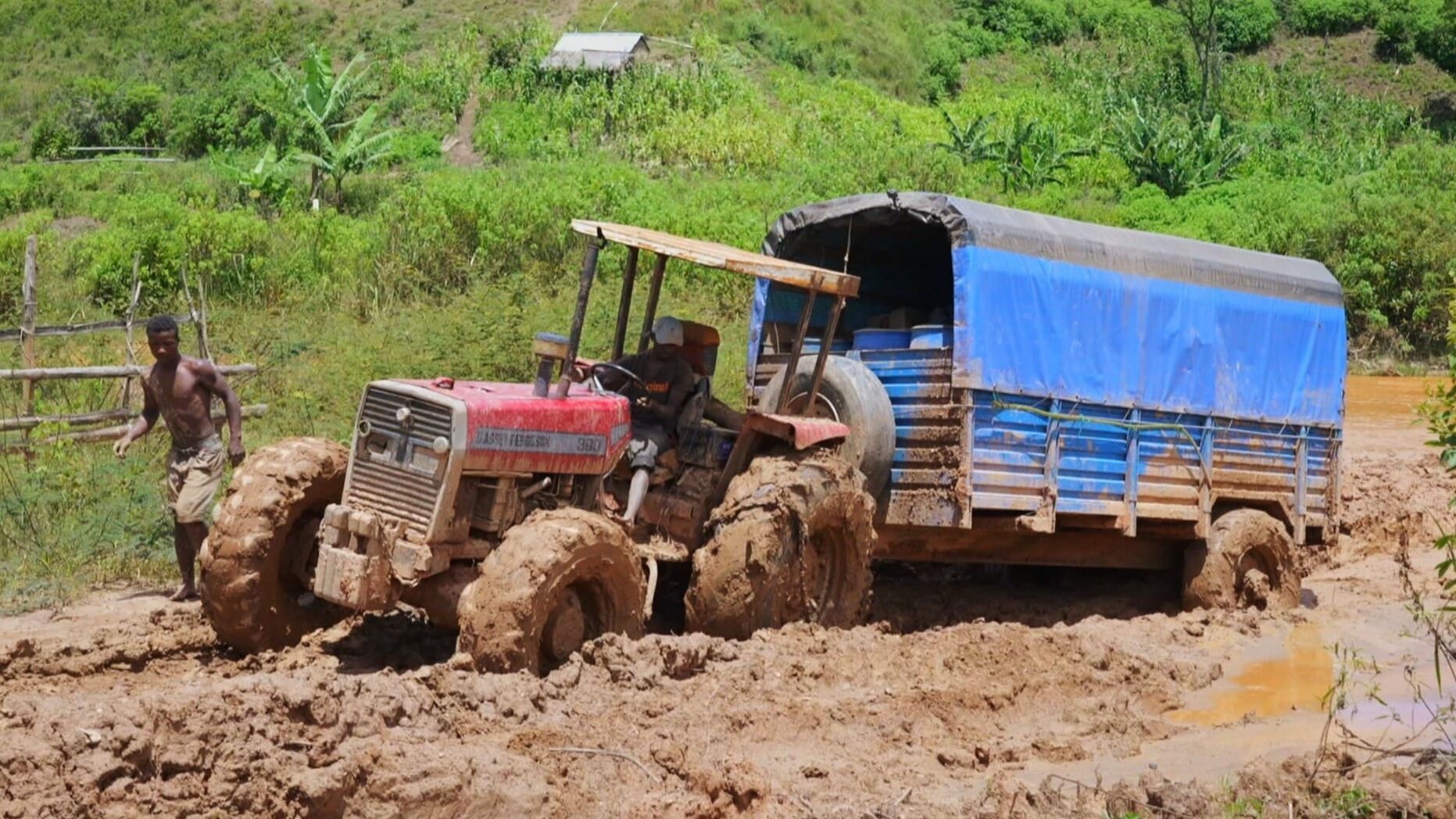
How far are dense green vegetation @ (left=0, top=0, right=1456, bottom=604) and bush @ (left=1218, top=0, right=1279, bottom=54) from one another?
0.12 meters

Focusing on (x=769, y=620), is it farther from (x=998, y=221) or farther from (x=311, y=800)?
(x=311, y=800)

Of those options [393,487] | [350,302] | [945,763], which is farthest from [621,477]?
[350,302]

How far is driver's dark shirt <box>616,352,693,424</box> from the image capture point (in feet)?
29.7

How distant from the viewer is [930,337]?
9.80m

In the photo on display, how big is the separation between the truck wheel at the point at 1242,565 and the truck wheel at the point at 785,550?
305cm

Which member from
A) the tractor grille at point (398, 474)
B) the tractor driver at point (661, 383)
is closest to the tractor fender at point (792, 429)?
the tractor driver at point (661, 383)

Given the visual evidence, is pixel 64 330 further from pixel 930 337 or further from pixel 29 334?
pixel 930 337

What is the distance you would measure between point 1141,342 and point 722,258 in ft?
11.3

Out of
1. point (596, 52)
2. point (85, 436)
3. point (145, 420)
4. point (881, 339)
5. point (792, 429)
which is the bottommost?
point (85, 436)

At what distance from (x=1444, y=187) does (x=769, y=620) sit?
26.8 m

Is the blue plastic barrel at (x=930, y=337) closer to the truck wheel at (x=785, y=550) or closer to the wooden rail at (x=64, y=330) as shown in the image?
the truck wheel at (x=785, y=550)

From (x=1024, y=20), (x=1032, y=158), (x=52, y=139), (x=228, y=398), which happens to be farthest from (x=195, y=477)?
(x=1024, y=20)

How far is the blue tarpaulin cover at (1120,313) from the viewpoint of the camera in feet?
31.6

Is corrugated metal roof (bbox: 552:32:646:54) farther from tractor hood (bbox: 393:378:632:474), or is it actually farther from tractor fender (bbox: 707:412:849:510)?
tractor hood (bbox: 393:378:632:474)
